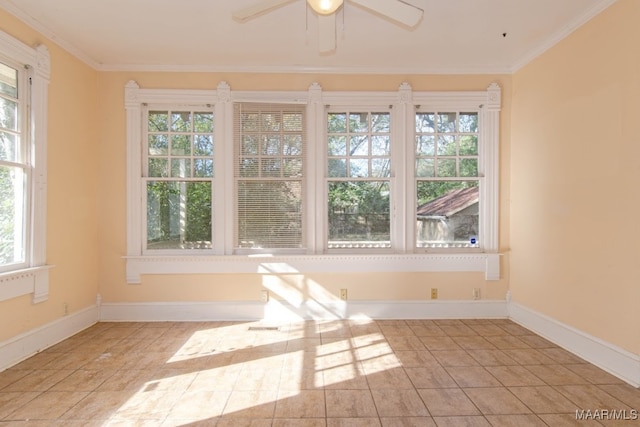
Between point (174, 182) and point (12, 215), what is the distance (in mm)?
1515

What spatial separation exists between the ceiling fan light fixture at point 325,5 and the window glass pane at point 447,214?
2.71 m

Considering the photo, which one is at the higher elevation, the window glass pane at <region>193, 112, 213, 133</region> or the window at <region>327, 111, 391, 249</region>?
the window glass pane at <region>193, 112, 213, 133</region>

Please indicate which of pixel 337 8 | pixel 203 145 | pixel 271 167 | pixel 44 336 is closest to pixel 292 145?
pixel 271 167

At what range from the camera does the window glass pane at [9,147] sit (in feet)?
10.1

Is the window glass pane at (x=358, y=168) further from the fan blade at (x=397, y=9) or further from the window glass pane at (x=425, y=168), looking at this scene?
the fan blade at (x=397, y=9)

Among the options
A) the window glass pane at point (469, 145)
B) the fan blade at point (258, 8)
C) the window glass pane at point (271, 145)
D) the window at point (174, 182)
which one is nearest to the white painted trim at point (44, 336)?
the window at point (174, 182)

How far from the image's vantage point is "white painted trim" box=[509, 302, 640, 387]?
2785 mm

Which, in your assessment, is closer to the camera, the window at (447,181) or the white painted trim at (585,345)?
the white painted trim at (585,345)

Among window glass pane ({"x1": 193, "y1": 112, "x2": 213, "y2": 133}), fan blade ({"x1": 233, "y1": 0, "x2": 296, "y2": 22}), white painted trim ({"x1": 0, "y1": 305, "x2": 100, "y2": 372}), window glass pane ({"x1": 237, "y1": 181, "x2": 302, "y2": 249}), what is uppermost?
fan blade ({"x1": 233, "y1": 0, "x2": 296, "y2": 22})

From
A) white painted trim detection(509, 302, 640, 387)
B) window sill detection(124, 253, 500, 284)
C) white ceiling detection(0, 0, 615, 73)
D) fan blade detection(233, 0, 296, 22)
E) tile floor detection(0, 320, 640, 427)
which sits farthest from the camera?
window sill detection(124, 253, 500, 284)

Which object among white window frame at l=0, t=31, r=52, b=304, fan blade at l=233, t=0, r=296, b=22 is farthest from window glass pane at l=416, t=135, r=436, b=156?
white window frame at l=0, t=31, r=52, b=304

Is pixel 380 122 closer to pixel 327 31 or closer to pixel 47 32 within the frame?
pixel 327 31

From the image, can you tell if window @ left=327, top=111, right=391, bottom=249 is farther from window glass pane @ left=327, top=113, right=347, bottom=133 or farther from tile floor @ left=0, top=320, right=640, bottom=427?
tile floor @ left=0, top=320, right=640, bottom=427

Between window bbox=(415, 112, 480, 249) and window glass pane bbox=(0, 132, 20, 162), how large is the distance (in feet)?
12.8
